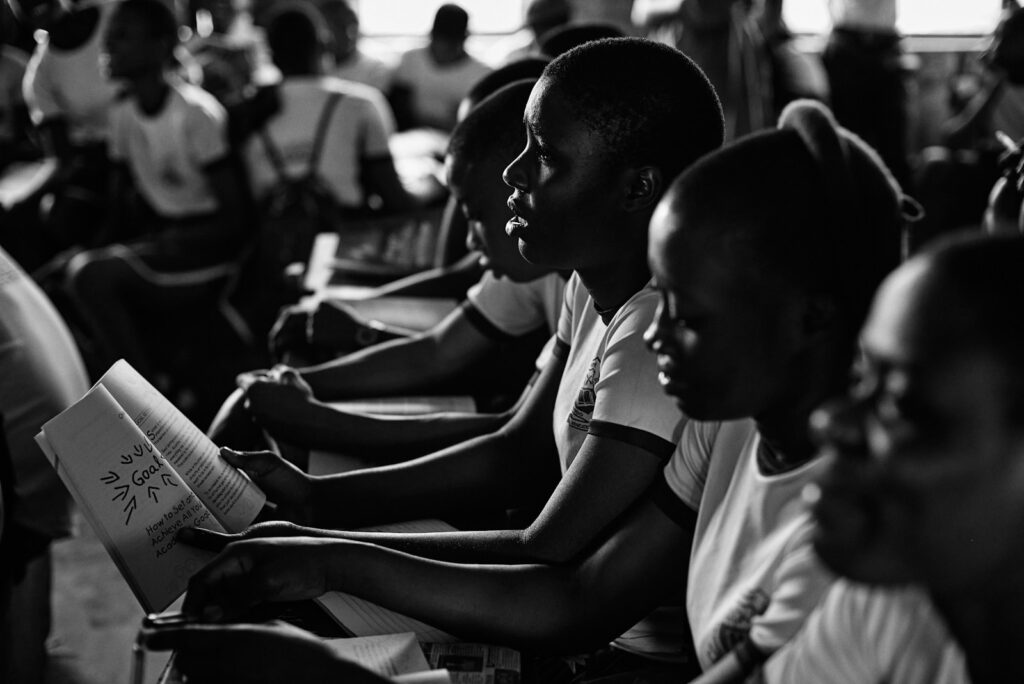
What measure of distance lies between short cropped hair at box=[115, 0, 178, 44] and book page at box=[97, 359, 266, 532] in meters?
3.13

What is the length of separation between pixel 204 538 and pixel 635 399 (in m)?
0.53

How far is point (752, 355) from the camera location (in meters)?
1.02

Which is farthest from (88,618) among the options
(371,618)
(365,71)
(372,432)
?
(365,71)

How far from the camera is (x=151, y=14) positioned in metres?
4.27

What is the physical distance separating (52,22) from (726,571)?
184 inches

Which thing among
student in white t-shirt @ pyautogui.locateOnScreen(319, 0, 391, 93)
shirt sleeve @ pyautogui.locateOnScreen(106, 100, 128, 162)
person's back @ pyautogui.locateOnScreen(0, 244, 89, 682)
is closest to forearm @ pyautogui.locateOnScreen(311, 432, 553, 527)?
person's back @ pyautogui.locateOnScreen(0, 244, 89, 682)

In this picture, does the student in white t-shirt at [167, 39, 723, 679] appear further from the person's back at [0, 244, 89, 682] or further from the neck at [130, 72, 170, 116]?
the neck at [130, 72, 170, 116]

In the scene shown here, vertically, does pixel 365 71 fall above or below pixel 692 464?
below

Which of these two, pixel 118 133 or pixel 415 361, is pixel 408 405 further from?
pixel 118 133

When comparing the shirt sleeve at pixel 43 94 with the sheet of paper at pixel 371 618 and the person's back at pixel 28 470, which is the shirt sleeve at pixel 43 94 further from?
the sheet of paper at pixel 371 618

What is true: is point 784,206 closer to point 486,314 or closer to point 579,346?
point 579,346

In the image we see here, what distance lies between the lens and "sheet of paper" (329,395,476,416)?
209 centimetres

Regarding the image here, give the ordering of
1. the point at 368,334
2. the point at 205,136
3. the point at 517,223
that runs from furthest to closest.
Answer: the point at 205,136 < the point at 368,334 < the point at 517,223

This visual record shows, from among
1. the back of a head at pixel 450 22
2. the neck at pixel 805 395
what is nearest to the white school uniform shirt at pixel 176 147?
the back of a head at pixel 450 22
